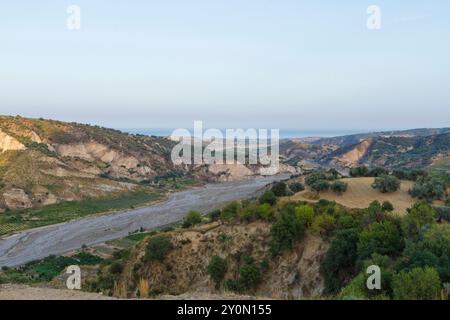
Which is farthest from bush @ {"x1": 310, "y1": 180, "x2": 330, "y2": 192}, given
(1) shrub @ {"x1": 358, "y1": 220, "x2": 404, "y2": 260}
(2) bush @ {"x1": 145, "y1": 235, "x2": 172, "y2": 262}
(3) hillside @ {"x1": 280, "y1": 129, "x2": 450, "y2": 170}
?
(3) hillside @ {"x1": 280, "y1": 129, "x2": 450, "y2": 170}

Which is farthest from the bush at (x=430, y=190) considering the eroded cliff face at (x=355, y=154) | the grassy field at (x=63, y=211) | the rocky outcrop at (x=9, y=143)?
the eroded cliff face at (x=355, y=154)

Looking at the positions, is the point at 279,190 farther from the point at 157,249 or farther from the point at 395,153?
the point at 395,153

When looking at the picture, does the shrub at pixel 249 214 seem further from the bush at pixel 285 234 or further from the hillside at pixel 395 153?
A: the hillside at pixel 395 153

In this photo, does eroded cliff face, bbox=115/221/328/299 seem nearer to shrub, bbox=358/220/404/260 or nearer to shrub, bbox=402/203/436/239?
shrub, bbox=358/220/404/260

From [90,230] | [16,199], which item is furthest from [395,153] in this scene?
[16,199]

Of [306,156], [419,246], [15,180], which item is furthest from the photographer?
[306,156]

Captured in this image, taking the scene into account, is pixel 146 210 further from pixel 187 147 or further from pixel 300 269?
pixel 187 147
